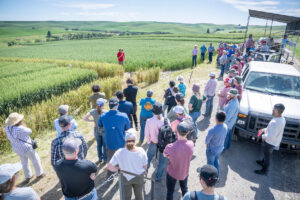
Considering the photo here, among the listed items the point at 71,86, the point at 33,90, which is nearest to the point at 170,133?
the point at 33,90

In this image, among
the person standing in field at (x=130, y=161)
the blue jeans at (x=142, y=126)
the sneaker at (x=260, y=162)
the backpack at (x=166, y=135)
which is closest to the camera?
the person standing in field at (x=130, y=161)

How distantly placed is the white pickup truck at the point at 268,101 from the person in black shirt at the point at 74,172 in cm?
479

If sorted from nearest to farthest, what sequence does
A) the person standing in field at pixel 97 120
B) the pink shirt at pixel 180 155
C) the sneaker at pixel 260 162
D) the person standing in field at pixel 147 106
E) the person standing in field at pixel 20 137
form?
the pink shirt at pixel 180 155, the person standing in field at pixel 20 137, the person standing in field at pixel 97 120, the sneaker at pixel 260 162, the person standing in field at pixel 147 106

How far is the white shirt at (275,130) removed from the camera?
4199 mm

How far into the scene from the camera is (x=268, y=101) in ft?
19.1

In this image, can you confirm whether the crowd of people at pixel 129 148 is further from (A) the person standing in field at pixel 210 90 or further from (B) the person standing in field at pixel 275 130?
(A) the person standing in field at pixel 210 90

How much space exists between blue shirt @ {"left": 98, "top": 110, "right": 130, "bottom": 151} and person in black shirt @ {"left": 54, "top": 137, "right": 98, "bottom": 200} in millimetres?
1352

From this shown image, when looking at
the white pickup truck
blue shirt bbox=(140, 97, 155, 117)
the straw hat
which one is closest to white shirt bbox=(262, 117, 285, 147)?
the white pickup truck

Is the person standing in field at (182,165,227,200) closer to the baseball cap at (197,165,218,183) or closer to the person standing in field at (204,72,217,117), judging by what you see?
the baseball cap at (197,165,218,183)

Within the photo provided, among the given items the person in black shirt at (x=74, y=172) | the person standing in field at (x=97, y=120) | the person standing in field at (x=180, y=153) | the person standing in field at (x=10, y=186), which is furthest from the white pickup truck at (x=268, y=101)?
the person standing in field at (x=10, y=186)

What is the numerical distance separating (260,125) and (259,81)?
7.18ft

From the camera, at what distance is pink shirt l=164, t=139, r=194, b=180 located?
3080mm

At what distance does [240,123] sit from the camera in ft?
18.7

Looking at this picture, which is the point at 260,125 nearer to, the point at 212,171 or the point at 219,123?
the point at 219,123
